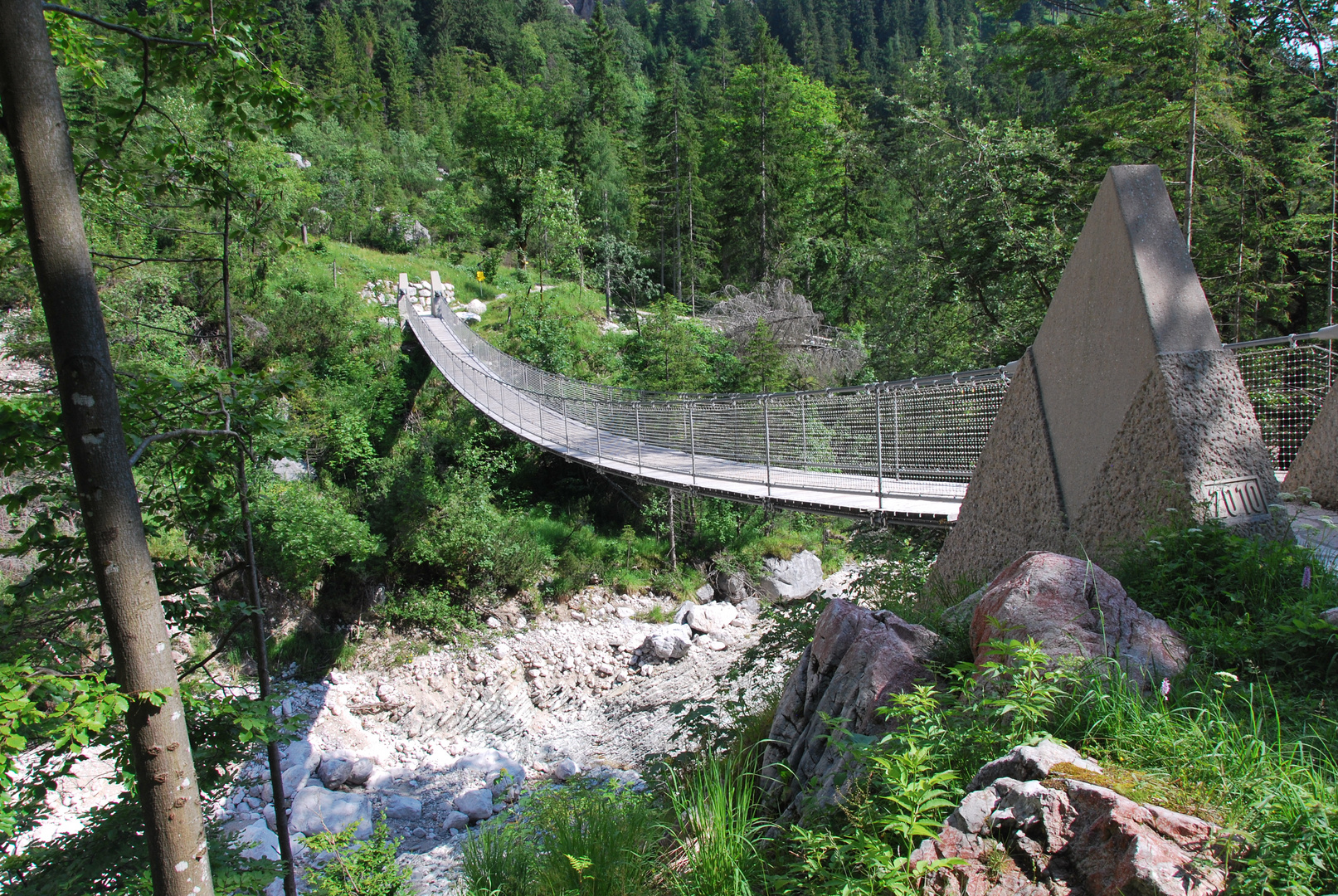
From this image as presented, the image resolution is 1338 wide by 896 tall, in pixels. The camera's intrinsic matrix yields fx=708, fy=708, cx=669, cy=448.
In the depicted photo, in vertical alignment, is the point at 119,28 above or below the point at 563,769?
above

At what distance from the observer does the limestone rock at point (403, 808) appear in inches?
266

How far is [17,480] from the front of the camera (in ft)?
27.8

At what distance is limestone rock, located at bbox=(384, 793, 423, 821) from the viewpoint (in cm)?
676

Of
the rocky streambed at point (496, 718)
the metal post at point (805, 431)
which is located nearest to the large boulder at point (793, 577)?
the rocky streambed at point (496, 718)

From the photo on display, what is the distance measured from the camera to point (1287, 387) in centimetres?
402

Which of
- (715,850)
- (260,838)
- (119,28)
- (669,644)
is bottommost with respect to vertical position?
(260,838)

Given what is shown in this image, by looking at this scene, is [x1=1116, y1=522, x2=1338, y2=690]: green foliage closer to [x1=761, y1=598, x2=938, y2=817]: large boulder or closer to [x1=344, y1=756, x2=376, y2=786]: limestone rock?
[x1=761, y1=598, x2=938, y2=817]: large boulder

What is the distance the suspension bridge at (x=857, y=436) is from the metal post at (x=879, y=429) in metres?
0.01

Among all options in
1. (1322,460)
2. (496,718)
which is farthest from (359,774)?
(1322,460)

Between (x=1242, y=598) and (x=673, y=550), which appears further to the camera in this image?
(x=673, y=550)

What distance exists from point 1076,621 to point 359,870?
2676 mm

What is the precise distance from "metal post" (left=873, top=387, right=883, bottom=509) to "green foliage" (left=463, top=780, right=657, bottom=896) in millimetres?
2951

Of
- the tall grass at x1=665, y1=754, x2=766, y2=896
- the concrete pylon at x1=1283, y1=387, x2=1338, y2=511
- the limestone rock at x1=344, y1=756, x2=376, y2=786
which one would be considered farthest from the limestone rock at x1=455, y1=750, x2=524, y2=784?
the concrete pylon at x1=1283, y1=387, x2=1338, y2=511

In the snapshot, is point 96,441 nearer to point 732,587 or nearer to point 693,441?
point 693,441
